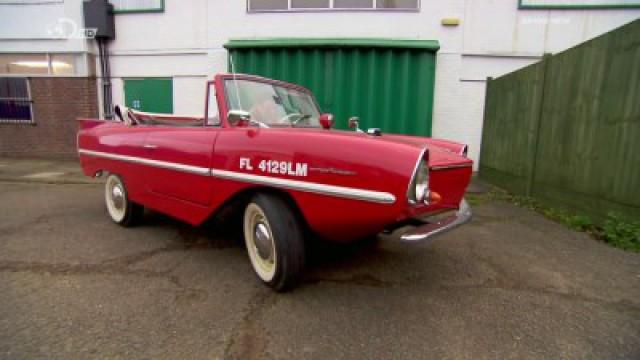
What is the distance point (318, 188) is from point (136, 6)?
9057 millimetres

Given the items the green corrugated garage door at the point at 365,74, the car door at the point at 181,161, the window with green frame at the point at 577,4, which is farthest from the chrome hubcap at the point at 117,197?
the window with green frame at the point at 577,4

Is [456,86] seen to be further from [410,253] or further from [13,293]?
[13,293]

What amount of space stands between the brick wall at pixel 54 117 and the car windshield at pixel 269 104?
26.4 feet

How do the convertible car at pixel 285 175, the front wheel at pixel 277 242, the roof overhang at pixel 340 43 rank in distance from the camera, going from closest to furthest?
the convertible car at pixel 285 175 → the front wheel at pixel 277 242 → the roof overhang at pixel 340 43

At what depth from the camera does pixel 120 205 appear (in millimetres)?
3996

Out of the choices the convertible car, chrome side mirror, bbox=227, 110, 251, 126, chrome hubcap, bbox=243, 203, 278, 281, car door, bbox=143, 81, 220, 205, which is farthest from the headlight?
car door, bbox=143, 81, 220, 205

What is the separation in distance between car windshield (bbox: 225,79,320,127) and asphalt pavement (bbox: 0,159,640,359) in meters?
1.20

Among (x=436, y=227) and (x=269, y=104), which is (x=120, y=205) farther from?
(x=436, y=227)

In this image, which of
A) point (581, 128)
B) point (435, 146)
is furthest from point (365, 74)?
point (435, 146)

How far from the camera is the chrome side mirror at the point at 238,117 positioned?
2557 millimetres

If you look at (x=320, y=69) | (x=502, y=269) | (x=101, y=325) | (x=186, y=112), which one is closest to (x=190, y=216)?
(x=101, y=325)

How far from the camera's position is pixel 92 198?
5445 mm

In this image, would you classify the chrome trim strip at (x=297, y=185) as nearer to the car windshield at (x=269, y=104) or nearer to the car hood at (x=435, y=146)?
the car hood at (x=435, y=146)

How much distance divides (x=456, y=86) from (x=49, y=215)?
7.64m
